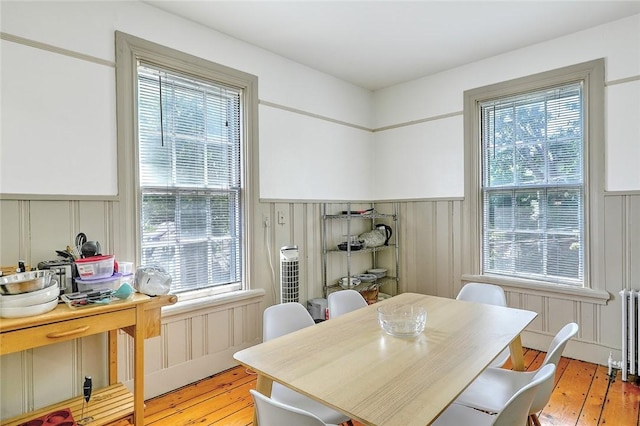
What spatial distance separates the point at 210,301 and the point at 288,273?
72 centimetres

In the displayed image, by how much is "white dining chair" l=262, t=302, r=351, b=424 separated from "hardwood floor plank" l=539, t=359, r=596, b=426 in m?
1.41

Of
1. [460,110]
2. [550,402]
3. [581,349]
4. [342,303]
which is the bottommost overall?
[550,402]

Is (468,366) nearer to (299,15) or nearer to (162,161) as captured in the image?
(162,161)

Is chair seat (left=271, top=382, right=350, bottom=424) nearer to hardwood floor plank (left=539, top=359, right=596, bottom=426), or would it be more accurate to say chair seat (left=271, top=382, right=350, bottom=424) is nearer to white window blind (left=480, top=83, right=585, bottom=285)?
hardwood floor plank (left=539, top=359, right=596, bottom=426)

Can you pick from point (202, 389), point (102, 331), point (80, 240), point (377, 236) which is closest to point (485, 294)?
point (377, 236)

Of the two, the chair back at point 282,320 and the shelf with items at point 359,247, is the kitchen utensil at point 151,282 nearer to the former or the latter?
the chair back at point 282,320

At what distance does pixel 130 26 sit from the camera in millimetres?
2469

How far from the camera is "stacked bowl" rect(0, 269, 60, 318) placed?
168 centimetres

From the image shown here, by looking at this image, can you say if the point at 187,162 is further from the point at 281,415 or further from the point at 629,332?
the point at 629,332

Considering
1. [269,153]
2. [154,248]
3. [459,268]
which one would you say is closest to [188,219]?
[154,248]

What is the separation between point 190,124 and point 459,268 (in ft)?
10.0

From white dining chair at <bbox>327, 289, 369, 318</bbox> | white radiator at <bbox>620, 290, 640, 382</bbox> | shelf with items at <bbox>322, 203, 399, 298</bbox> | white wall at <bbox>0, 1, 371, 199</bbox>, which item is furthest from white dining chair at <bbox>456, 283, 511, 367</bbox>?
white wall at <bbox>0, 1, 371, 199</bbox>

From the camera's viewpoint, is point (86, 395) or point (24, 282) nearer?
point (24, 282)

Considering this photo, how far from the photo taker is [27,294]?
172cm
